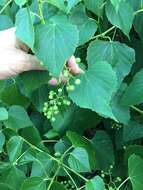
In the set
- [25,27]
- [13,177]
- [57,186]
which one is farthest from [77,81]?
[13,177]

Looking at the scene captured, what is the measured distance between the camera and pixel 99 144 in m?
1.24

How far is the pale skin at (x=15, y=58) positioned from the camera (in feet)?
3.05

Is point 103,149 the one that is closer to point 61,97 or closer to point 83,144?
point 83,144

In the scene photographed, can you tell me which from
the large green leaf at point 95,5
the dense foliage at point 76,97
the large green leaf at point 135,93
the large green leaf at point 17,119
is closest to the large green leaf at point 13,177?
the dense foliage at point 76,97

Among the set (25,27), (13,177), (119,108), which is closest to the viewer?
(25,27)

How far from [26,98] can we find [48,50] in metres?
0.40

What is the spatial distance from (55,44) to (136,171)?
389 millimetres

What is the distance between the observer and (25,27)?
850 millimetres

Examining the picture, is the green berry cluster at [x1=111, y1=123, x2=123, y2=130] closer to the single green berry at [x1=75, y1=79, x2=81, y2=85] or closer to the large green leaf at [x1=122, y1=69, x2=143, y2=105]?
the large green leaf at [x1=122, y1=69, x2=143, y2=105]

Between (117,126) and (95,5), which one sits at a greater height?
(95,5)

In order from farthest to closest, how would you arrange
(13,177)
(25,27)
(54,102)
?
(13,177) → (54,102) → (25,27)

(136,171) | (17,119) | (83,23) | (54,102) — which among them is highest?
(83,23)

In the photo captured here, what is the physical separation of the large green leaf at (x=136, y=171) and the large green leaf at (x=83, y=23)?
0.92 ft

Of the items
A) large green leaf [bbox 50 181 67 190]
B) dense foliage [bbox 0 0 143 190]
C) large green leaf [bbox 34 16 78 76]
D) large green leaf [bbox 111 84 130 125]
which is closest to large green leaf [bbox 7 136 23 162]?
dense foliage [bbox 0 0 143 190]
